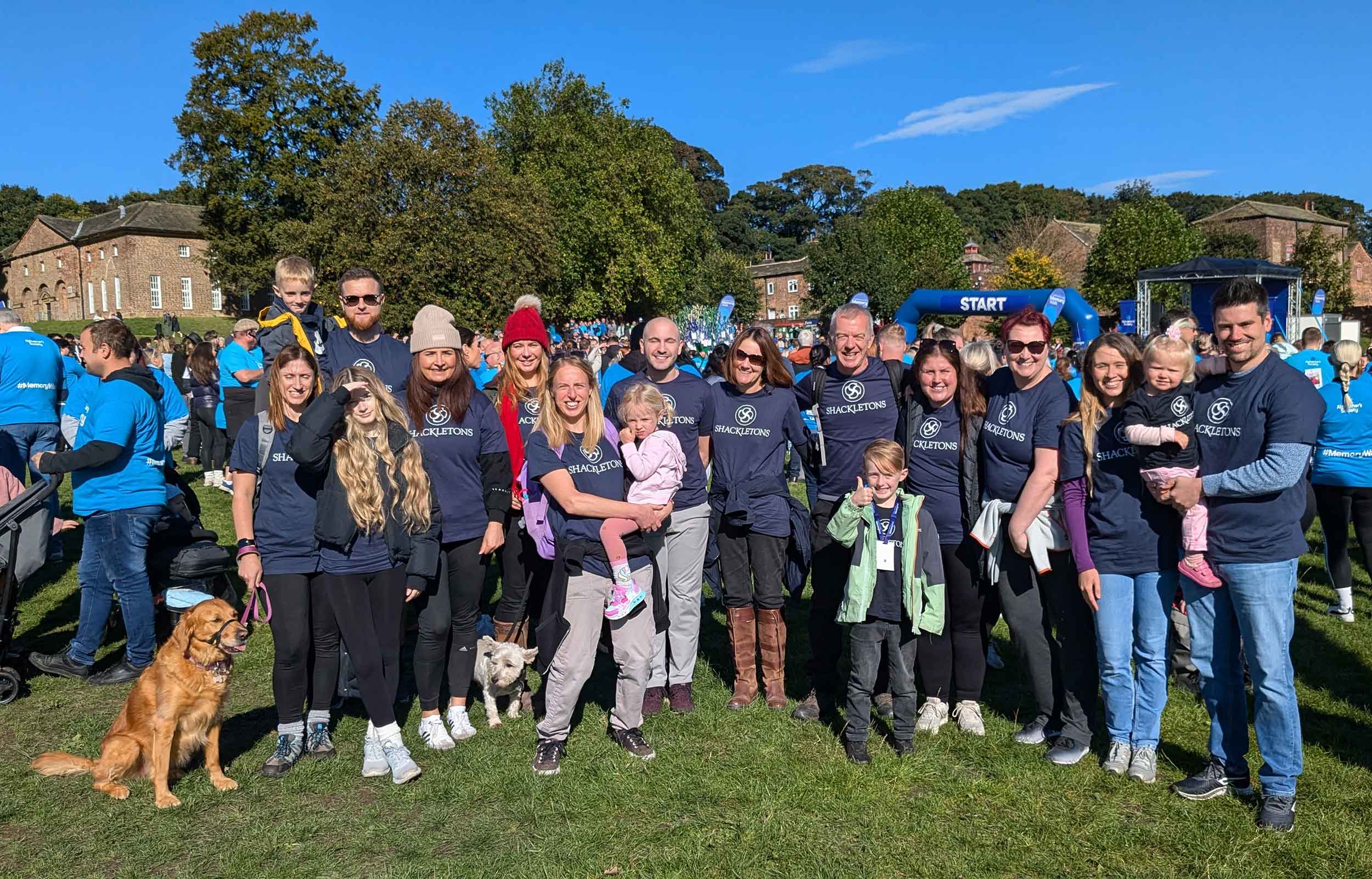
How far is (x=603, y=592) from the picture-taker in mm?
4352

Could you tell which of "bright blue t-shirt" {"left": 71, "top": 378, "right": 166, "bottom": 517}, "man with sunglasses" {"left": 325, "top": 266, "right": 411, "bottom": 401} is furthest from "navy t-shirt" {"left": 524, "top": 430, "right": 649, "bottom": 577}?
"bright blue t-shirt" {"left": 71, "top": 378, "right": 166, "bottom": 517}

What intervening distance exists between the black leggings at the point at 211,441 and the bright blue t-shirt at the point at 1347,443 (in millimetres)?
13099

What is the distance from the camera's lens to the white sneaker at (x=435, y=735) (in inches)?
181

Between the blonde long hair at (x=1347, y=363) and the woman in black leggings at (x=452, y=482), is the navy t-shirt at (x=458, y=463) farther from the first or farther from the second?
the blonde long hair at (x=1347, y=363)

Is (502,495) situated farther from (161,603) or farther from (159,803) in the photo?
(161,603)

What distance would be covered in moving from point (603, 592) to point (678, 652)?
3.11 ft

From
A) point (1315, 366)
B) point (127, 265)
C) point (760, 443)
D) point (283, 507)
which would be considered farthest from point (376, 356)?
point (127, 265)

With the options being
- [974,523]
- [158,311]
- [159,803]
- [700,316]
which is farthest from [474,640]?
[158,311]

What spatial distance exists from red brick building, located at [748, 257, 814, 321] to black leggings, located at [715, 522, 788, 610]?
79.2 meters

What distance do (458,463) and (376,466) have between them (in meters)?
0.50

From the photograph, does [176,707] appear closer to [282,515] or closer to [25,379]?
[282,515]

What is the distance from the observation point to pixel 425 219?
26.2 metres

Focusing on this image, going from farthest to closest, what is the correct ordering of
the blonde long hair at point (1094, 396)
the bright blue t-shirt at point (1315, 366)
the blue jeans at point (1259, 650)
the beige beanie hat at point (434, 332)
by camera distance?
the bright blue t-shirt at point (1315, 366)
the beige beanie hat at point (434, 332)
the blonde long hair at point (1094, 396)
the blue jeans at point (1259, 650)

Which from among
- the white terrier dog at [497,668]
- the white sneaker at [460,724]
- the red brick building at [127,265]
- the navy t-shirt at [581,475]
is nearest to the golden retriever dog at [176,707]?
the white sneaker at [460,724]
